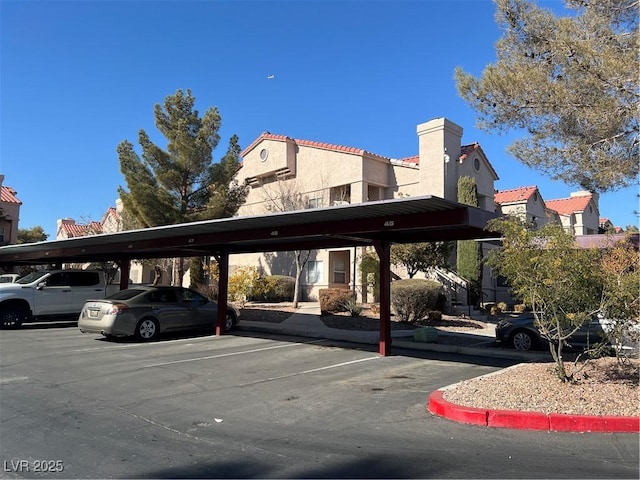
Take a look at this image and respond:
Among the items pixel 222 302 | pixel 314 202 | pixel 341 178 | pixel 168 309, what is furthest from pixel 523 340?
pixel 314 202

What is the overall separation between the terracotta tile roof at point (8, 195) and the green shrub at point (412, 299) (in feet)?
108

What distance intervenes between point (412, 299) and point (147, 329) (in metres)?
8.88

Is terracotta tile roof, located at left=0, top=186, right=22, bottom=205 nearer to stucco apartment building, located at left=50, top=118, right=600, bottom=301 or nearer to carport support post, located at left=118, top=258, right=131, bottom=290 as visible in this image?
stucco apartment building, located at left=50, top=118, right=600, bottom=301

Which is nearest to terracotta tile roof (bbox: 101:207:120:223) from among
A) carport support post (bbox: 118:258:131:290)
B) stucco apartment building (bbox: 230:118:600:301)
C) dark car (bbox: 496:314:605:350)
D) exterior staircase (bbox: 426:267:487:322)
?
stucco apartment building (bbox: 230:118:600:301)

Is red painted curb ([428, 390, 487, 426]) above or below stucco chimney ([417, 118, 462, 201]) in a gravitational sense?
below

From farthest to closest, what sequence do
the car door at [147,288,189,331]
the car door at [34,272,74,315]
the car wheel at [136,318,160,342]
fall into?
the car door at [34,272,74,315]
the car door at [147,288,189,331]
the car wheel at [136,318,160,342]

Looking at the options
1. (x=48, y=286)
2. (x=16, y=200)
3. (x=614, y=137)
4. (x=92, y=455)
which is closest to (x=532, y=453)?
(x=92, y=455)

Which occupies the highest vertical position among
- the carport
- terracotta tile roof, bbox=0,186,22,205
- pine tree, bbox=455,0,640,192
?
terracotta tile roof, bbox=0,186,22,205

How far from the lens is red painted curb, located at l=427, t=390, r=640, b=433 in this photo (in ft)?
20.1

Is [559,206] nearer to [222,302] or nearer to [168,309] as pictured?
[222,302]

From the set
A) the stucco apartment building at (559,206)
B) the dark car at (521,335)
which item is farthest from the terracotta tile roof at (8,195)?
the dark car at (521,335)

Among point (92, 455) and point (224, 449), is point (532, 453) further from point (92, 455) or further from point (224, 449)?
point (92, 455)

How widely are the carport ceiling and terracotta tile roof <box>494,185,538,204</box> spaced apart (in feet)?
67.1

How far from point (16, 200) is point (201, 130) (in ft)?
75.2
